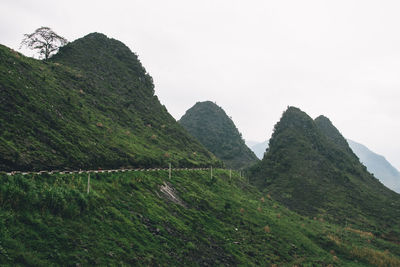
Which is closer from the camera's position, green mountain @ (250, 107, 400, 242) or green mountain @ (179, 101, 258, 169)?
green mountain @ (250, 107, 400, 242)

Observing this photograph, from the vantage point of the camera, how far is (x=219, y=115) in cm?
18312

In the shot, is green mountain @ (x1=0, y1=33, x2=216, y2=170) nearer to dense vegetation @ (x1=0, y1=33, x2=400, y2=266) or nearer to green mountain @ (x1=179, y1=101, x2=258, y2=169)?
dense vegetation @ (x1=0, y1=33, x2=400, y2=266)

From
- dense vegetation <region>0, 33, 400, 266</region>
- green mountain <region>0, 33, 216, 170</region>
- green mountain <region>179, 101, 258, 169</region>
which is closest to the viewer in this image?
dense vegetation <region>0, 33, 400, 266</region>

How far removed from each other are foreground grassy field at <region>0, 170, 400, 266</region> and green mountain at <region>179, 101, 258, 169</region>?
92.9m

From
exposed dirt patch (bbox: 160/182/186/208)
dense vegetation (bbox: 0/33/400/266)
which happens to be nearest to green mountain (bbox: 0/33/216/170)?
dense vegetation (bbox: 0/33/400/266)

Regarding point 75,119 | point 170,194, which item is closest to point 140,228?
point 170,194

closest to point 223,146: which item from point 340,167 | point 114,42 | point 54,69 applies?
point 340,167

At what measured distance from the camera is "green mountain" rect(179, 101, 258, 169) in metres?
141

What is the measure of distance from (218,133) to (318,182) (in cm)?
8364

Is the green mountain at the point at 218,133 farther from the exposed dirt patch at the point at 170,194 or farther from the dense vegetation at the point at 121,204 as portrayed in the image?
the exposed dirt patch at the point at 170,194

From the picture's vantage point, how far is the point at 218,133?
16112 cm

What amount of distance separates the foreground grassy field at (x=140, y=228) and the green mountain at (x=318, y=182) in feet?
112

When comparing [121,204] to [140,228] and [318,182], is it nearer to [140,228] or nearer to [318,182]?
[140,228]

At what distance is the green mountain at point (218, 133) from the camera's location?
5547 inches
